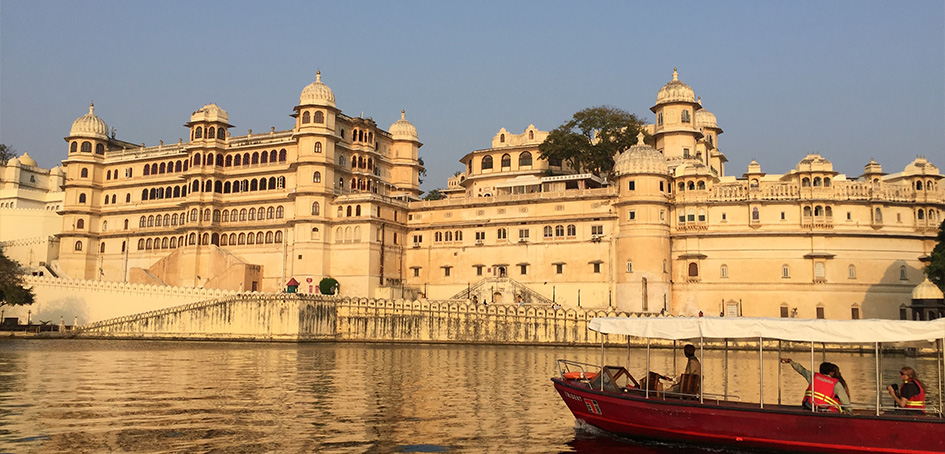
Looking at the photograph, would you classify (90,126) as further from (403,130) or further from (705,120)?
(705,120)

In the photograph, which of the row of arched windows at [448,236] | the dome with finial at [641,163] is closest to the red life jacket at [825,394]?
the dome with finial at [641,163]

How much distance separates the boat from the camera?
15164 mm

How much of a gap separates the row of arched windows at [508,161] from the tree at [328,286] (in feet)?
68.2

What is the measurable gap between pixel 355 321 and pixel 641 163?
22536 mm

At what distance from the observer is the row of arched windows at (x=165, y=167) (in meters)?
73.5

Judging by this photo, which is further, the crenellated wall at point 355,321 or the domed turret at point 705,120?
the domed turret at point 705,120

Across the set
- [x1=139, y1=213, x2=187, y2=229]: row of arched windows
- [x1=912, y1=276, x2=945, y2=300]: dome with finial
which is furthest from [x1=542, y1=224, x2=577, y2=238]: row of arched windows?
[x1=139, y1=213, x2=187, y2=229]: row of arched windows

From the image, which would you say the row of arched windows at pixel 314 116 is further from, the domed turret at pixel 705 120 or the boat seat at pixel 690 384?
the boat seat at pixel 690 384

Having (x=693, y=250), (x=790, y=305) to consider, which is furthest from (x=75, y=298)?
(x=790, y=305)

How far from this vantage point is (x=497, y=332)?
53594mm

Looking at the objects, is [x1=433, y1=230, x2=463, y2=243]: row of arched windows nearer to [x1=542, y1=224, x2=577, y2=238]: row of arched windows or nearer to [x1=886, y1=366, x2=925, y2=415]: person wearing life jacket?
[x1=542, y1=224, x2=577, y2=238]: row of arched windows

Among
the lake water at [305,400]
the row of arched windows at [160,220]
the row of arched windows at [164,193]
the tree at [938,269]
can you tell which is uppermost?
the row of arched windows at [164,193]

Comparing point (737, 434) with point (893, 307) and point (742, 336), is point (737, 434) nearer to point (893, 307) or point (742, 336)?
point (742, 336)

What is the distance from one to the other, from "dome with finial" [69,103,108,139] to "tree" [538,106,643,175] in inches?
1583
